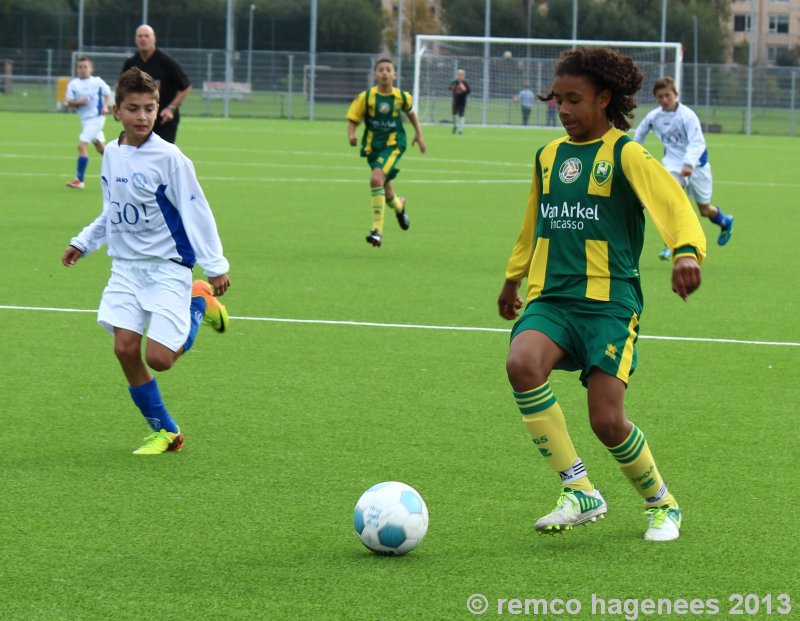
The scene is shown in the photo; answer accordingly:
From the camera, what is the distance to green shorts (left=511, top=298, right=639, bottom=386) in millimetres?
4824

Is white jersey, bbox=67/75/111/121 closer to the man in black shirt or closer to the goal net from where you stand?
the man in black shirt

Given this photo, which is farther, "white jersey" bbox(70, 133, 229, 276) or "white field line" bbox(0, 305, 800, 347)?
"white field line" bbox(0, 305, 800, 347)

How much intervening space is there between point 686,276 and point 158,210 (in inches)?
104

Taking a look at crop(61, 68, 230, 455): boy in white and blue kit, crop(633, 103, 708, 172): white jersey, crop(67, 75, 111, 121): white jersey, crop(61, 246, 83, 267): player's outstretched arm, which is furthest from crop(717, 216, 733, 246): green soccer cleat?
crop(67, 75, 111, 121): white jersey

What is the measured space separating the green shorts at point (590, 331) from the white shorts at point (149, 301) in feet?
6.06

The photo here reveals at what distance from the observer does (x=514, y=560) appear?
15.4ft

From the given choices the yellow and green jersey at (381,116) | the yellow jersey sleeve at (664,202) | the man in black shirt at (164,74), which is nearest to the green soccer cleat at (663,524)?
the yellow jersey sleeve at (664,202)

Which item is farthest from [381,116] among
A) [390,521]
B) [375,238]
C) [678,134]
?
[390,521]

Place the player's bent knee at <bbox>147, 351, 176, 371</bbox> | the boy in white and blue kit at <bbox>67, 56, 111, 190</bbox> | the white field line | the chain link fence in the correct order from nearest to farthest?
the player's bent knee at <bbox>147, 351, 176, 371</bbox>
the white field line
the boy in white and blue kit at <bbox>67, 56, 111, 190</bbox>
the chain link fence

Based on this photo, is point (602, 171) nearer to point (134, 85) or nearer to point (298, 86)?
point (134, 85)

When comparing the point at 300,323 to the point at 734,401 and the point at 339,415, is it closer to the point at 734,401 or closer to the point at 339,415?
the point at 339,415

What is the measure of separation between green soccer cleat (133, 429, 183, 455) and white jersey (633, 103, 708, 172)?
28.8 ft

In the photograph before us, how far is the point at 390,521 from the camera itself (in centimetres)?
470

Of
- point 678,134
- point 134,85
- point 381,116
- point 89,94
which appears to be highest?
point 89,94
